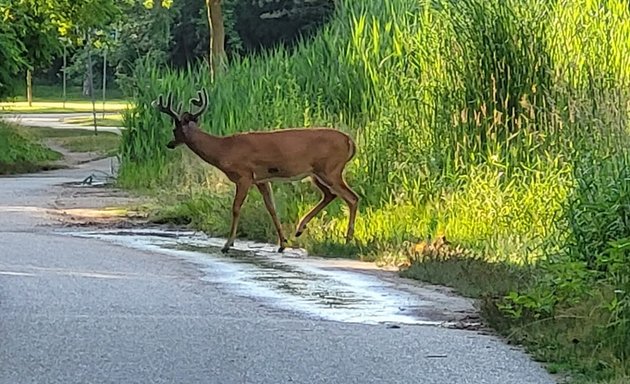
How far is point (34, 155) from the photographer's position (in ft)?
119

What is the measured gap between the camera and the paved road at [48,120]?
43188 millimetres

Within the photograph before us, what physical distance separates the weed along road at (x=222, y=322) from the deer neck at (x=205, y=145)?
1029 mm

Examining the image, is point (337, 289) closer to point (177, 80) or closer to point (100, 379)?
point (100, 379)

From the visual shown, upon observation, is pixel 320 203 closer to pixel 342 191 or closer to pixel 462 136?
pixel 342 191

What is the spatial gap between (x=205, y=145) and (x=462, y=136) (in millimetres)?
3421

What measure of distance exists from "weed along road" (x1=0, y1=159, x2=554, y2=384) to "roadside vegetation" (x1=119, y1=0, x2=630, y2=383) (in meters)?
0.80

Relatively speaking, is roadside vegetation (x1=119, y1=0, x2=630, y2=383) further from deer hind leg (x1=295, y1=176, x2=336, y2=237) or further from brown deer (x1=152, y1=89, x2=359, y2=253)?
brown deer (x1=152, y1=89, x2=359, y2=253)

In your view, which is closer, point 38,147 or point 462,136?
point 462,136

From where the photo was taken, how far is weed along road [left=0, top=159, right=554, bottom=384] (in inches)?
319

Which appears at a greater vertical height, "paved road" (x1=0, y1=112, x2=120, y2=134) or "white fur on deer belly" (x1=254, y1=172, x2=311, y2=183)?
"white fur on deer belly" (x1=254, y1=172, x2=311, y2=183)

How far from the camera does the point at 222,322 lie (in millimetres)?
9883

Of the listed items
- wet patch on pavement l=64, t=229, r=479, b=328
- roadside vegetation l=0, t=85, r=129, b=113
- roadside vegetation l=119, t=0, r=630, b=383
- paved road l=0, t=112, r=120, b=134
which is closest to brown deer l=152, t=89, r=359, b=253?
roadside vegetation l=119, t=0, r=630, b=383

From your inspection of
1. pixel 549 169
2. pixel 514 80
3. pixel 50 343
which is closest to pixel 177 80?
pixel 514 80

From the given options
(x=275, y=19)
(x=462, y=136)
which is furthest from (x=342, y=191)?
(x=275, y=19)
